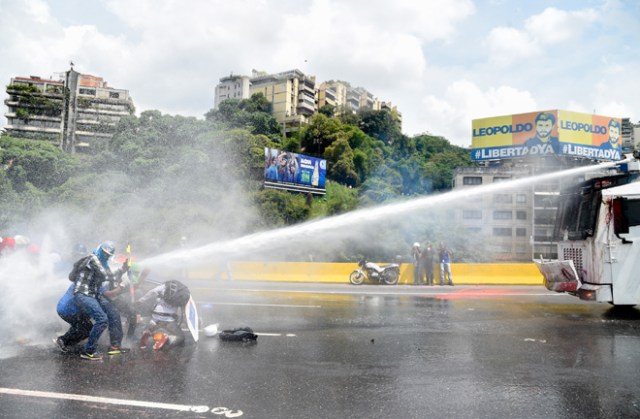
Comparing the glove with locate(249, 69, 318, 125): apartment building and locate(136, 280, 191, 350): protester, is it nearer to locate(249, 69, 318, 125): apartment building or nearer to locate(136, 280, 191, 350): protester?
locate(136, 280, 191, 350): protester

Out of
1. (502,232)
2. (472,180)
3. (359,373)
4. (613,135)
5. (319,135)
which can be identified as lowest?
→ (359,373)

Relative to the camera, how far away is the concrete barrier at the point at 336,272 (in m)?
19.1

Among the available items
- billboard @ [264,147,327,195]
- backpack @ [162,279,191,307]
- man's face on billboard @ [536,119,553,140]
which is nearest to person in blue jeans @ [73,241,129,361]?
backpack @ [162,279,191,307]

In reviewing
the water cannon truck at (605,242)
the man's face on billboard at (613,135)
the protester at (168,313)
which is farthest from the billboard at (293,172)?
the protester at (168,313)

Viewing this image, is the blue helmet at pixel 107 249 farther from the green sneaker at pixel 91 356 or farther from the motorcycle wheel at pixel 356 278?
the motorcycle wheel at pixel 356 278

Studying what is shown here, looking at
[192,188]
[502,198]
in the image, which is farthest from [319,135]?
[192,188]

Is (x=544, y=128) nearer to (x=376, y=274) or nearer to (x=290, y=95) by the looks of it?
(x=376, y=274)

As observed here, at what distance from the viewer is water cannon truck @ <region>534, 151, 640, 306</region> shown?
894 centimetres

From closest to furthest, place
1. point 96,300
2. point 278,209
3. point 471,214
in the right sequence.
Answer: point 96,300 → point 278,209 → point 471,214

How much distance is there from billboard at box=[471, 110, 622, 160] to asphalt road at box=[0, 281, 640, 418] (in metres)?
58.9

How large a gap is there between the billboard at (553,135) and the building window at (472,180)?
21.9ft

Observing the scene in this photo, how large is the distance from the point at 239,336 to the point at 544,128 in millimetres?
64738

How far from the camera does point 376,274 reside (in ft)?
62.5

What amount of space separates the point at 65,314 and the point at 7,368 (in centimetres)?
100
